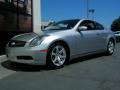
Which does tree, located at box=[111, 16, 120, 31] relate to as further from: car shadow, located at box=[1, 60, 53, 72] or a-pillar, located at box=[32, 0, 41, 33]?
car shadow, located at box=[1, 60, 53, 72]

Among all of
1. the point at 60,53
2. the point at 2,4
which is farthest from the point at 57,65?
the point at 2,4

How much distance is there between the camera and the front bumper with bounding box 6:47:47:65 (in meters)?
6.24

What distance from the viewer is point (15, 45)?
21.6ft

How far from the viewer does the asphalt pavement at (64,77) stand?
5.03 m

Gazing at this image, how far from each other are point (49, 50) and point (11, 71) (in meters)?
1.12

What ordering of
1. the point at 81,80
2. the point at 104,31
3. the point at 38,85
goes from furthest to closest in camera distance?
the point at 104,31, the point at 81,80, the point at 38,85

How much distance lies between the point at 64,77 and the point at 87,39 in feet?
7.67

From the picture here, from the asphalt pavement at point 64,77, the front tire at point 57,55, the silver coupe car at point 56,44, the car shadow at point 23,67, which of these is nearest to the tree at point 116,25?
the silver coupe car at point 56,44

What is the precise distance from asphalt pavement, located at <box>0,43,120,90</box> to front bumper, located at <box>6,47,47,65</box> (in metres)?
0.26

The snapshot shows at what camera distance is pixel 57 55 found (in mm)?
6738

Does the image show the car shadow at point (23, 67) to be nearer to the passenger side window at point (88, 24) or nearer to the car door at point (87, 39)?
the car door at point (87, 39)

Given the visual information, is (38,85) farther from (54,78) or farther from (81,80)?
(81,80)

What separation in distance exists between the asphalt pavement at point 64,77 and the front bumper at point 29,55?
0.26 meters

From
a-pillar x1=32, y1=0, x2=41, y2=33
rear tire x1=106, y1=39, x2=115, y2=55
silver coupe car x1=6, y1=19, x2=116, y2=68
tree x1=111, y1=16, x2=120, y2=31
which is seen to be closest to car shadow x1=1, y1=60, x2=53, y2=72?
silver coupe car x1=6, y1=19, x2=116, y2=68
